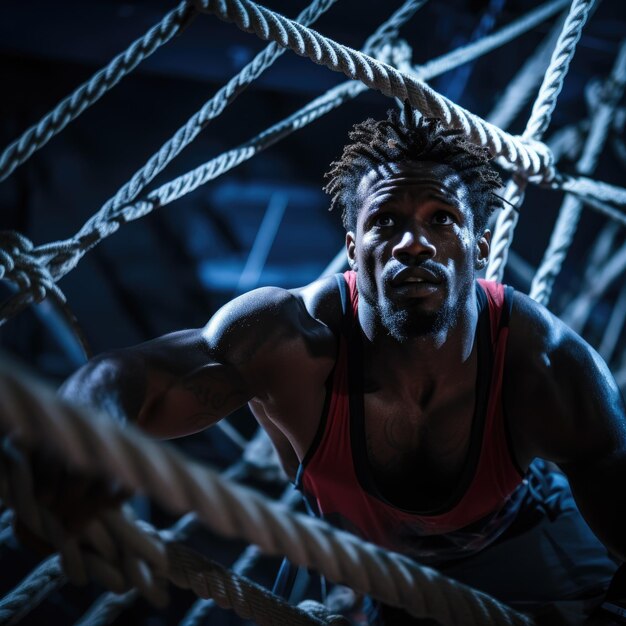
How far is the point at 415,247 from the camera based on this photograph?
858 millimetres

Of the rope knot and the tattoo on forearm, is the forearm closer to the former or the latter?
the tattoo on forearm

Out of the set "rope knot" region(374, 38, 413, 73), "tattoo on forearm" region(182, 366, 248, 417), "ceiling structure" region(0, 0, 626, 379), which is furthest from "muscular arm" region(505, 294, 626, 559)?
"ceiling structure" region(0, 0, 626, 379)

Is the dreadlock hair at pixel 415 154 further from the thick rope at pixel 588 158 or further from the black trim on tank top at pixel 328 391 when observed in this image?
the thick rope at pixel 588 158

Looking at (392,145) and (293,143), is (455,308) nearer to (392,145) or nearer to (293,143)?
(392,145)

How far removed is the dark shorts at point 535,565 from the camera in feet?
3.76

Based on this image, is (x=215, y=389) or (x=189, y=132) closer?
(x=215, y=389)

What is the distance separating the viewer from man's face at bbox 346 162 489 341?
2.83 ft

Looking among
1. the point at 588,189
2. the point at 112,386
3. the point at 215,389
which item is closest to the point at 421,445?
the point at 215,389

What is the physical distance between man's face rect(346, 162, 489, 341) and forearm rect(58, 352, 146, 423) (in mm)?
295

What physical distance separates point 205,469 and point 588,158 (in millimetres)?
1494

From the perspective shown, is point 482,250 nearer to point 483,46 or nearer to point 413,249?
point 413,249

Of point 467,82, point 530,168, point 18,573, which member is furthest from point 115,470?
point 18,573

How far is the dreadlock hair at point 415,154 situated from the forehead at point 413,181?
11mm

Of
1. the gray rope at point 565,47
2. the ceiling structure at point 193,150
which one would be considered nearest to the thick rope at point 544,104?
the gray rope at point 565,47
